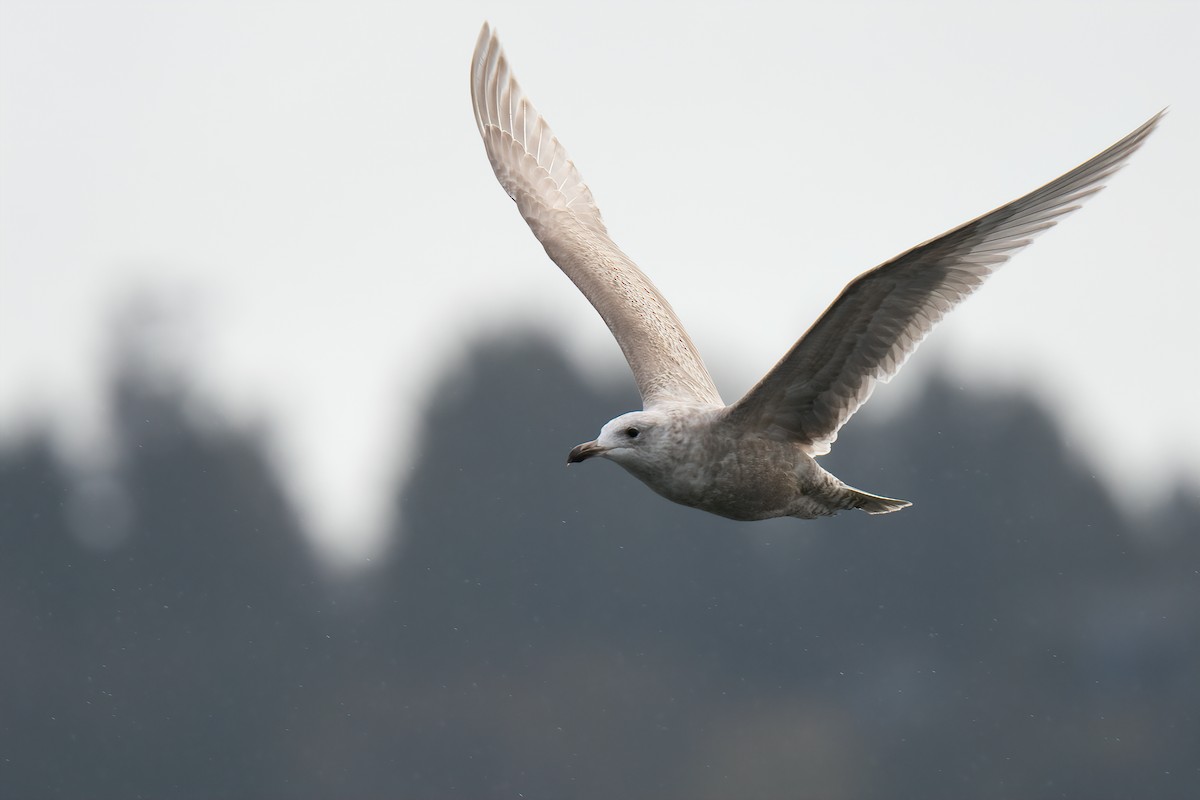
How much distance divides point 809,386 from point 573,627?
54.1m

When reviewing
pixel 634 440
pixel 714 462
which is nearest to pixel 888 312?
pixel 714 462

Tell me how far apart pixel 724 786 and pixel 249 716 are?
630 inches

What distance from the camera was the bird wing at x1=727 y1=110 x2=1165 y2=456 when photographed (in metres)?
11.1

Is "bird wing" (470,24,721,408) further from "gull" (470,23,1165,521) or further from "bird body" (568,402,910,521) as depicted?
"bird body" (568,402,910,521)

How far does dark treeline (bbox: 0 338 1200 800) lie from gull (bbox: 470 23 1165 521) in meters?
43.7

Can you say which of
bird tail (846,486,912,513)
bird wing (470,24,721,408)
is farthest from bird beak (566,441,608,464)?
bird tail (846,486,912,513)

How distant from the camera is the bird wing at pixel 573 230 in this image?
44.6 ft

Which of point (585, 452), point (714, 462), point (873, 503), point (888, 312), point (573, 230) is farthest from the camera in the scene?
point (573, 230)

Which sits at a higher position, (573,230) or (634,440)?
(573,230)

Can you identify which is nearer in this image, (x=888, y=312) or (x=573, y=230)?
(x=888, y=312)

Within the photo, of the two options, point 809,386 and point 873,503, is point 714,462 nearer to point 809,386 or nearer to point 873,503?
point 809,386

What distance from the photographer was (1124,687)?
225 feet

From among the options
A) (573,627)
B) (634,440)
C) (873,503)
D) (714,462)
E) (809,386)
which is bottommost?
(573,627)

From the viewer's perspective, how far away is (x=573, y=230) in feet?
50.7
